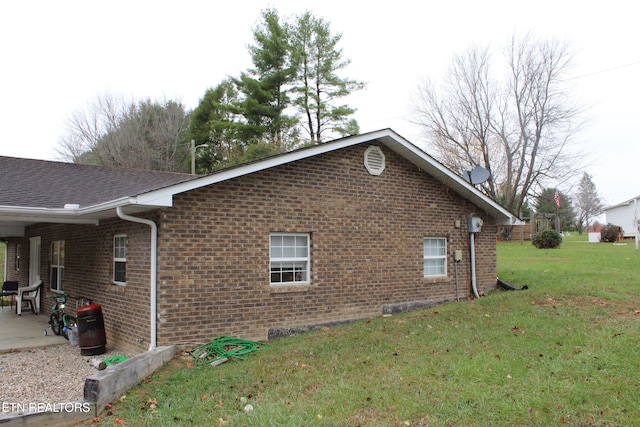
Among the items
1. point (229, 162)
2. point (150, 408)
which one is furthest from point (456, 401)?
point (229, 162)

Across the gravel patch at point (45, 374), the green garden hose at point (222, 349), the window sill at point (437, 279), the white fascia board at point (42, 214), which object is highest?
the white fascia board at point (42, 214)

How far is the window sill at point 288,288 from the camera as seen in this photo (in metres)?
9.45

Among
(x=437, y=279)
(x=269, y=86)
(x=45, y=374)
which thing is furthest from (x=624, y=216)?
(x=45, y=374)

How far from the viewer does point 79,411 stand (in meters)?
5.72

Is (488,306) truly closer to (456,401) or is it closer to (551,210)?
(456,401)

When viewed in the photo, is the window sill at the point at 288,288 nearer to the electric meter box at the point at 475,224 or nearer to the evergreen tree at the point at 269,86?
Answer: the electric meter box at the point at 475,224

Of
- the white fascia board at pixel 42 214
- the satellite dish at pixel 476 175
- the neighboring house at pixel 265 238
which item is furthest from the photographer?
the satellite dish at pixel 476 175

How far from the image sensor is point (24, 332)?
36.3 feet

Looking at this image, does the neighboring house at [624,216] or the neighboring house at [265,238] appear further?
the neighboring house at [624,216]

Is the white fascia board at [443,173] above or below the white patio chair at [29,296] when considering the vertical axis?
above

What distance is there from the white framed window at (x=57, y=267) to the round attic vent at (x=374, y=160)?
8152mm

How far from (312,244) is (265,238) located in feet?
3.53

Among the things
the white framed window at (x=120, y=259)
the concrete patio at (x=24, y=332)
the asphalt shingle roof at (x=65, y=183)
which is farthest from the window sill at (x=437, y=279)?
the concrete patio at (x=24, y=332)

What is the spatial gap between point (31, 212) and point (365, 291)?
6600 mm
